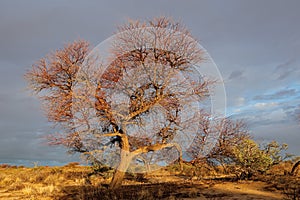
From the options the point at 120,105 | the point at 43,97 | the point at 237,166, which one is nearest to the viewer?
the point at 120,105

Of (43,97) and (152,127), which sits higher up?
(43,97)

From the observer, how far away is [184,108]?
541 inches

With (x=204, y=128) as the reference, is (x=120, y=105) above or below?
above

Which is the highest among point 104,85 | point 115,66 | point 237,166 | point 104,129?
point 115,66

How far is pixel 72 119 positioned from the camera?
13.5 meters

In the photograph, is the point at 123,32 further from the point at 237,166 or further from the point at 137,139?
the point at 237,166

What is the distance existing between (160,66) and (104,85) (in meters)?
2.69

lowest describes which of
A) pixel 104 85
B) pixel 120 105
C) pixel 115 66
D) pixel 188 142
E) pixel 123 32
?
pixel 188 142

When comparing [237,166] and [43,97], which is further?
[237,166]

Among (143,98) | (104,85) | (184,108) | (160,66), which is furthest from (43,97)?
(184,108)

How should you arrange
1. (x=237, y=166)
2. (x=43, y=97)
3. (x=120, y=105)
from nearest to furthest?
(x=120, y=105) < (x=43, y=97) < (x=237, y=166)

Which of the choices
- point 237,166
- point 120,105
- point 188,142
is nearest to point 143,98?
point 120,105

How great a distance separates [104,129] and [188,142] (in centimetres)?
398

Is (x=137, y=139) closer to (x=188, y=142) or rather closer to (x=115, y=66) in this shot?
(x=188, y=142)
